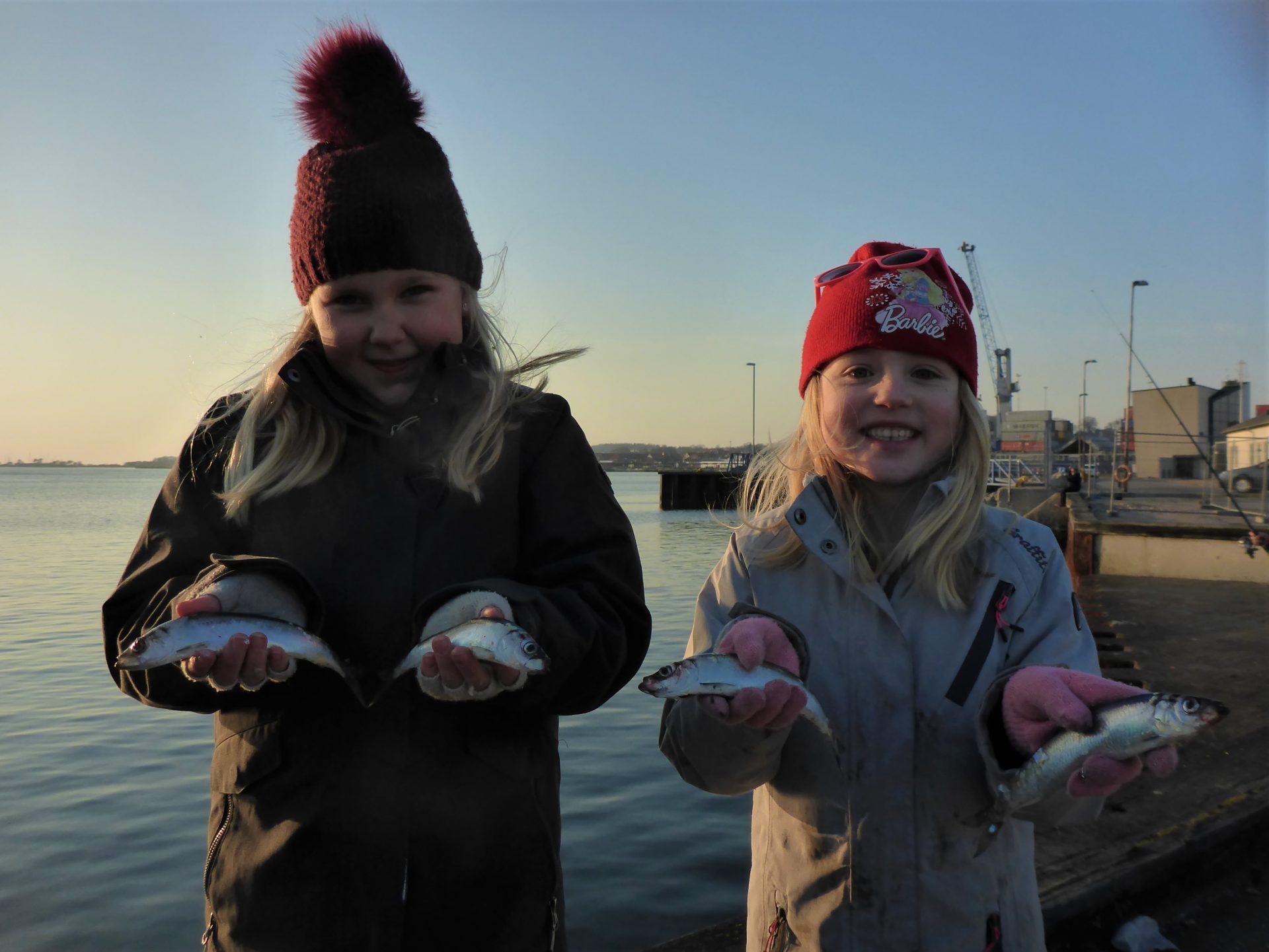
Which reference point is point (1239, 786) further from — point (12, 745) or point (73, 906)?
point (12, 745)

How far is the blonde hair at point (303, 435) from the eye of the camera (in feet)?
8.65

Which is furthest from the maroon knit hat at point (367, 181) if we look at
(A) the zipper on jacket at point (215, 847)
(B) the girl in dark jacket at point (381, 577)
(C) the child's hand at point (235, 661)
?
(A) the zipper on jacket at point (215, 847)

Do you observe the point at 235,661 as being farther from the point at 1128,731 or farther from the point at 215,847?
the point at 1128,731

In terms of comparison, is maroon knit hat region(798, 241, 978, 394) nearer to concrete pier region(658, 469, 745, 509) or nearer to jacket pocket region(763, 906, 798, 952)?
jacket pocket region(763, 906, 798, 952)

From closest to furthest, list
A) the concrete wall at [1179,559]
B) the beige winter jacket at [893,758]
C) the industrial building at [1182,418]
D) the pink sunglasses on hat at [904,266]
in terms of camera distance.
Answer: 1. the beige winter jacket at [893,758]
2. the pink sunglasses on hat at [904,266]
3. the concrete wall at [1179,559]
4. the industrial building at [1182,418]

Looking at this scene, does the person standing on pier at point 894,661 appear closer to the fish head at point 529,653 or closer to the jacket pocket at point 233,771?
the fish head at point 529,653

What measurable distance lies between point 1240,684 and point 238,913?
9.41 metres

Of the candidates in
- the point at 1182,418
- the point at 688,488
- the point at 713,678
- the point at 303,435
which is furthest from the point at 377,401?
the point at 688,488

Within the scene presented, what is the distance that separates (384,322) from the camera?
275cm

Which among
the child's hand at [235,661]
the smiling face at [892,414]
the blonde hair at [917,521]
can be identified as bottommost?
the child's hand at [235,661]

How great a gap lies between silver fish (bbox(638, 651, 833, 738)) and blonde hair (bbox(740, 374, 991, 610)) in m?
0.60

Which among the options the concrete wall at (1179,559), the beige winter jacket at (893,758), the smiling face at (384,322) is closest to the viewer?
the beige winter jacket at (893,758)

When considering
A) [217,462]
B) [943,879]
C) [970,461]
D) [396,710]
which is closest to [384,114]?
[217,462]

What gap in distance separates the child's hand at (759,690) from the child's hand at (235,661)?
3.74ft
